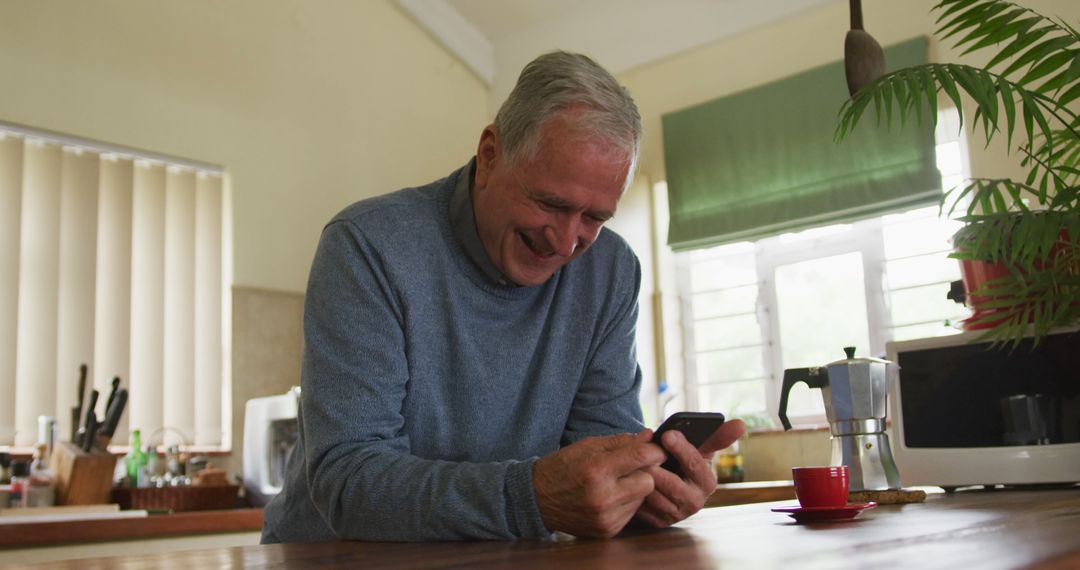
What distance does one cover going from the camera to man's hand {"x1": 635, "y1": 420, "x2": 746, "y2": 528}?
111 centimetres

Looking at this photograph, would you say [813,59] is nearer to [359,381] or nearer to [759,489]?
[759,489]

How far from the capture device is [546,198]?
53.4 inches

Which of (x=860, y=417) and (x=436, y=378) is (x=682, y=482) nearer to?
(x=436, y=378)

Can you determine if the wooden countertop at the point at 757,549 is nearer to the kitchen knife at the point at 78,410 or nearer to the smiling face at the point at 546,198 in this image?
the smiling face at the point at 546,198

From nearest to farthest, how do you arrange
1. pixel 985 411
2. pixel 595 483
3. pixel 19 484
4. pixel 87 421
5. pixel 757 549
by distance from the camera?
pixel 757 549 → pixel 595 483 → pixel 985 411 → pixel 19 484 → pixel 87 421

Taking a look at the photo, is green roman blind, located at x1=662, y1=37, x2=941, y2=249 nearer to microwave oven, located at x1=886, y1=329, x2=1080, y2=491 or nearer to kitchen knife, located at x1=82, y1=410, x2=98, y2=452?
microwave oven, located at x1=886, y1=329, x2=1080, y2=491

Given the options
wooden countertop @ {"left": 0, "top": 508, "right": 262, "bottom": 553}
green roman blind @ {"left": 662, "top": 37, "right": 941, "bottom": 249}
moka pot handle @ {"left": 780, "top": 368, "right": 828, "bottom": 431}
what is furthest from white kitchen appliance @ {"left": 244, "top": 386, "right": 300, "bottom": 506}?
moka pot handle @ {"left": 780, "top": 368, "right": 828, "bottom": 431}

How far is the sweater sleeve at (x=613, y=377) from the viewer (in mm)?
1510

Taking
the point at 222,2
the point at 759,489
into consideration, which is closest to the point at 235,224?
the point at 222,2

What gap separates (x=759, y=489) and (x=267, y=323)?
214 centimetres

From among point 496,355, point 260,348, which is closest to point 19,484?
point 260,348

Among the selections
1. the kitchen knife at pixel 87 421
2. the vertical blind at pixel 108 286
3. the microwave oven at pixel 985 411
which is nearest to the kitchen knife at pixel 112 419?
the kitchen knife at pixel 87 421

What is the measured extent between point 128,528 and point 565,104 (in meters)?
2.05

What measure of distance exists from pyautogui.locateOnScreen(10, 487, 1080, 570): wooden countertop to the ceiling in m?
3.48
